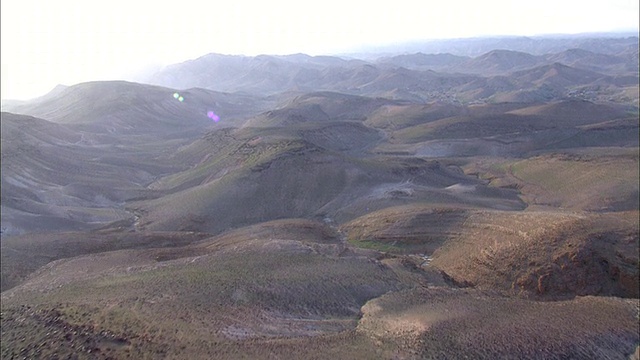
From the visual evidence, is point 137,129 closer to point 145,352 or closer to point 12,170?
point 12,170

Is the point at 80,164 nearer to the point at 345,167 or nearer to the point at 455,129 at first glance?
the point at 345,167

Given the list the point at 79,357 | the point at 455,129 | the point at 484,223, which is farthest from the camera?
the point at 455,129

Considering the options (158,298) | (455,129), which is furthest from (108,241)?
(455,129)

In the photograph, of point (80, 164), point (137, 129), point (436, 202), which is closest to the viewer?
point (436, 202)

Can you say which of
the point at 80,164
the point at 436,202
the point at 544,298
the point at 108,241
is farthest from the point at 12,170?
the point at 544,298

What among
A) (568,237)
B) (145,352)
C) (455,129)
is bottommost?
(455,129)

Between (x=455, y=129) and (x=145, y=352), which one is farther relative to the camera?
(x=455, y=129)

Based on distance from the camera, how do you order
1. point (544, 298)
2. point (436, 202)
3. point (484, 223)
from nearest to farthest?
point (544, 298) < point (484, 223) < point (436, 202)

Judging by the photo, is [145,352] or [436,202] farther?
[436,202]

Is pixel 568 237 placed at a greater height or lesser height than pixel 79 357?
lesser
